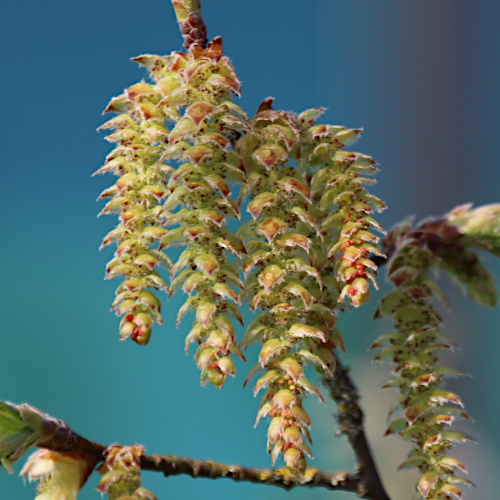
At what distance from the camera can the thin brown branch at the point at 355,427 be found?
1.94 ft

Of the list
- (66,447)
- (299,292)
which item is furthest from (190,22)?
(66,447)

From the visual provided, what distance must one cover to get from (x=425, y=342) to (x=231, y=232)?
0.68ft

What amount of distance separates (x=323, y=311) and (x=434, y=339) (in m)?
0.12

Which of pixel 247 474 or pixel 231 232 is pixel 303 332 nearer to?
pixel 231 232

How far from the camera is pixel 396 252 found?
576 mm

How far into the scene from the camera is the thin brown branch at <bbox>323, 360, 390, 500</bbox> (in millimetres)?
591

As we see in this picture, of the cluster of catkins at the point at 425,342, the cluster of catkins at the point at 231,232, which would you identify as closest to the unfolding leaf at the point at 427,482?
the cluster of catkins at the point at 425,342

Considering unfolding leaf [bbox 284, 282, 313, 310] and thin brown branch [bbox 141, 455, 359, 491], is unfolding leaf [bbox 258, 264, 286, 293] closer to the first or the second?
unfolding leaf [bbox 284, 282, 313, 310]

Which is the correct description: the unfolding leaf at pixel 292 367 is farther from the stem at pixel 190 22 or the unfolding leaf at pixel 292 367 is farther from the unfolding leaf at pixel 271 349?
the stem at pixel 190 22

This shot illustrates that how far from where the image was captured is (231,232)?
45 cm

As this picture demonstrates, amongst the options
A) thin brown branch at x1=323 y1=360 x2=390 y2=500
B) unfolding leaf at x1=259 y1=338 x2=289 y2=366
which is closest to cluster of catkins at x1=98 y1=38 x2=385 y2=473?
unfolding leaf at x1=259 y1=338 x2=289 y2=366

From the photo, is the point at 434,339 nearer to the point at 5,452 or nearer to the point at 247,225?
the point at 247,225

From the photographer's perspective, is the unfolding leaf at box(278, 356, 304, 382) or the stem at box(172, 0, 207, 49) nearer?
the unfolding leaf at box(278, 356, 304, 382)

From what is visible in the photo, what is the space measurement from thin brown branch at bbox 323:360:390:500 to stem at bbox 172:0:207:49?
1.08 feet
